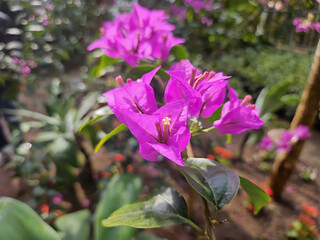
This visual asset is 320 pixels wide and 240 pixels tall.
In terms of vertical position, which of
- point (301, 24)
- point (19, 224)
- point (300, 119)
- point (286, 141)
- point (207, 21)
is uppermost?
point (301, 24)

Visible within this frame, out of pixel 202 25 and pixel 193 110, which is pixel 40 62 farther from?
pixel 193 110

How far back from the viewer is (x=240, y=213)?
769mm

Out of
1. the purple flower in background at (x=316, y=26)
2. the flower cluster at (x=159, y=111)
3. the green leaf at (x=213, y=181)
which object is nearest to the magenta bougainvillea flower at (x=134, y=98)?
the flower cluster at (x=159, y=111)

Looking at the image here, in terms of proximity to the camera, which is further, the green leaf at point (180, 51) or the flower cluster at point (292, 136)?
the flower cluster at point (292, 136)

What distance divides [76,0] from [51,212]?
154 centimetres

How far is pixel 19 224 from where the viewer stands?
2.41 feet

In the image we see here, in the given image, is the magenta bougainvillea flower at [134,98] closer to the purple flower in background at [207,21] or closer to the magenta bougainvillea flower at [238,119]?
the magenta bougainvillea flower at [238,119]

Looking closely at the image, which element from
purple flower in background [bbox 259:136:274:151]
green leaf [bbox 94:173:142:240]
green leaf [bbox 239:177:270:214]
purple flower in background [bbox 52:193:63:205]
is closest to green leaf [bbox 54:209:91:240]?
green leaf [bbox 94:173:142:240]

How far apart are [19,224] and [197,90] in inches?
27.3

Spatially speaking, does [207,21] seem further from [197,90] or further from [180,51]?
[197,90]

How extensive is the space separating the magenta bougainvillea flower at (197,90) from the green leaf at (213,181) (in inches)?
3.2

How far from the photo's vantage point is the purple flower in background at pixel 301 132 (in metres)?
0.88

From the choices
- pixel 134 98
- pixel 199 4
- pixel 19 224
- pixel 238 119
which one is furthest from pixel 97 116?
pixel 199 4

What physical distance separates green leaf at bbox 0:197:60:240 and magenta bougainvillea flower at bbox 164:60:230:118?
2.13ft
